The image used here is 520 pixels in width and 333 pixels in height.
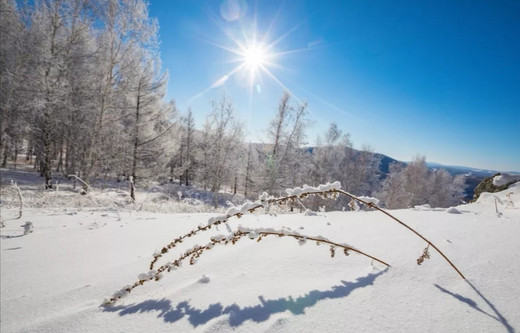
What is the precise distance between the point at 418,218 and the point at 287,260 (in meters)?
1.48

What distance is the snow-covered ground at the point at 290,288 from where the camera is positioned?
0.77 metres

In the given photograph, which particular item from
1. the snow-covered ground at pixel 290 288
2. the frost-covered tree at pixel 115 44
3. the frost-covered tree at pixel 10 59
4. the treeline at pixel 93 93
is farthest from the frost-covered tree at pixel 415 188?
the frost-covered tree at pixel 10 59

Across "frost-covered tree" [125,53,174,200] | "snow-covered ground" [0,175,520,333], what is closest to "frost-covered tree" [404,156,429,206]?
"frost-covered tree" [125,53,174,200]

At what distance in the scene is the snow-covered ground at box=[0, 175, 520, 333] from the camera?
77 centimetres

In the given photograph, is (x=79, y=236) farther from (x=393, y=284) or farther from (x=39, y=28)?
(x=39, y=28)

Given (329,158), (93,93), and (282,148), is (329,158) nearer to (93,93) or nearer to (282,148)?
(282,148)

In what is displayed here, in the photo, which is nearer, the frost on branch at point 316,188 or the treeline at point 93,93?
the frost on branch at point 316,188

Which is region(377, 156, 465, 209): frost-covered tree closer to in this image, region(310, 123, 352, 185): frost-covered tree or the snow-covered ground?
region(310, 123, 352, 185): frost-covered tree

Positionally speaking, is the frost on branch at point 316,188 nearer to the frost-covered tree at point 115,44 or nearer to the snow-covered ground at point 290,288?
the snow-covered ground at point 290,288

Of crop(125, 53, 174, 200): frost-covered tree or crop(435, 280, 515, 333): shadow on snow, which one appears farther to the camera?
crop(125, 53, 174, 200): frost-covered tree

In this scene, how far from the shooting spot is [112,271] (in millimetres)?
1394

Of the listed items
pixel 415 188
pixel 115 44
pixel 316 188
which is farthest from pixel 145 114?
pixel 415 188

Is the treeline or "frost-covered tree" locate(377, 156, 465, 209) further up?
the treeline

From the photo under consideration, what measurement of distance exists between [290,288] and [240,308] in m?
0.22
